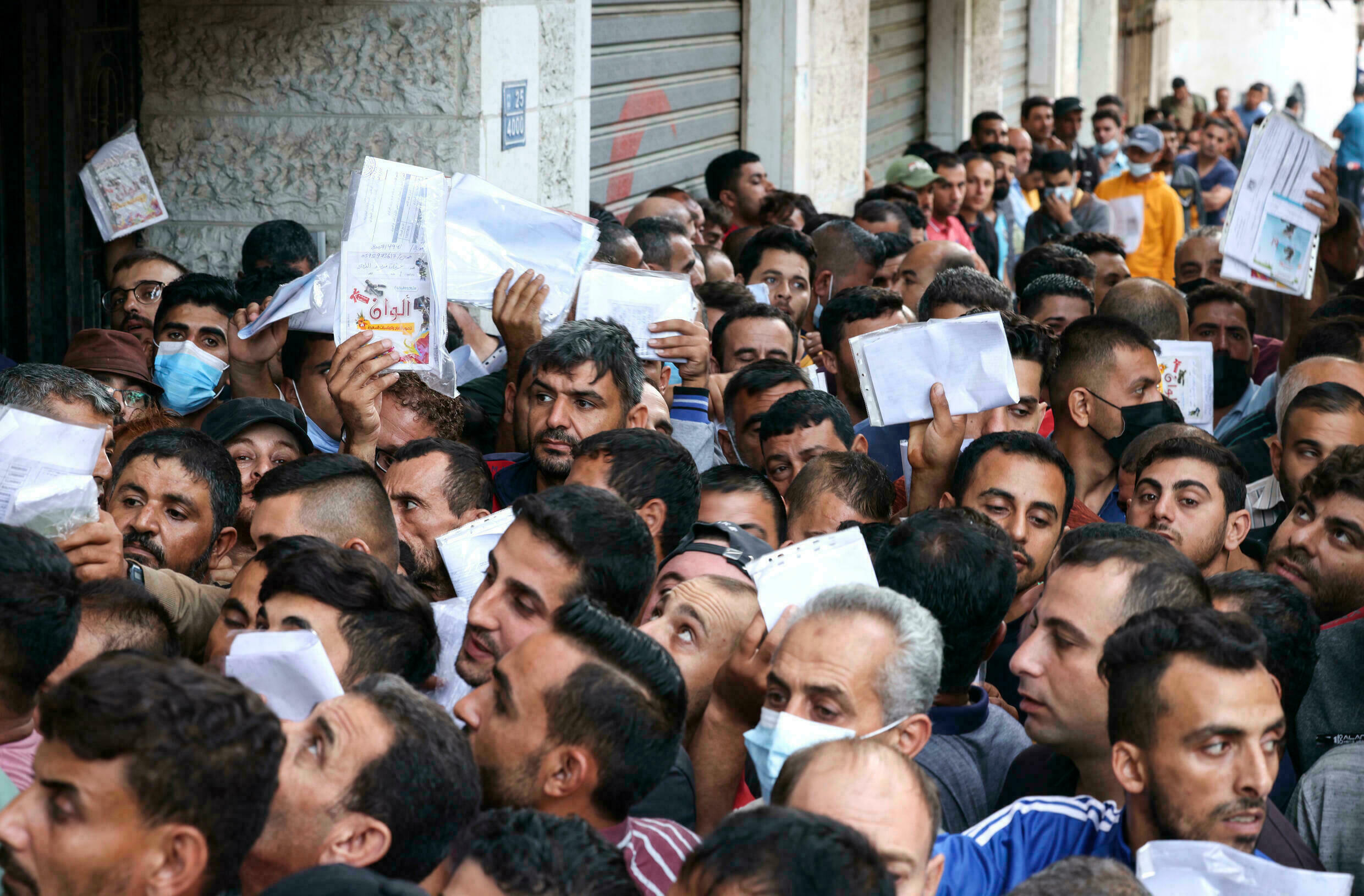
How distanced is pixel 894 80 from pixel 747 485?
1155 cm

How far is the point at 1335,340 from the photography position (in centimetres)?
556

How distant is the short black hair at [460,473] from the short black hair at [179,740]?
2024 millimetres

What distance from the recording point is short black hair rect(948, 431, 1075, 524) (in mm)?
4188

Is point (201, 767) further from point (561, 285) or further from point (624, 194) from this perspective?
point (624, 194)

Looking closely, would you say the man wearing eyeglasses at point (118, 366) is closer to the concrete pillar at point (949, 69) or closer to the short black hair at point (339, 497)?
the short black hair at point (339, 497)

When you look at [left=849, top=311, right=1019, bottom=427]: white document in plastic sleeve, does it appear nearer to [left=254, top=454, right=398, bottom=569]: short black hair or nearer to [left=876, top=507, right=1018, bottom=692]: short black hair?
[left=876, top=507, right=1018, bottom=692]: short black hair

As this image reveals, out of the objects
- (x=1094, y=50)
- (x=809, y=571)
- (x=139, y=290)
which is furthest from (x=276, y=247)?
(x=1094, y=50)

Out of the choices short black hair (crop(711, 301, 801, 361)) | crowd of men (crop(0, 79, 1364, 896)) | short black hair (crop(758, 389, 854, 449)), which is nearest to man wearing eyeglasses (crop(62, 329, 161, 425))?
crowd of men (crop(0, 79, 1364, 896))

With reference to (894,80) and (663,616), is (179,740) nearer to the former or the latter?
(663,616)

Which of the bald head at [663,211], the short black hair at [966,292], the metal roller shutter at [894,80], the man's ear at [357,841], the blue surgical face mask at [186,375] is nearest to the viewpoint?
the man's ear at [357,841]

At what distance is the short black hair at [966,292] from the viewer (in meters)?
5.72

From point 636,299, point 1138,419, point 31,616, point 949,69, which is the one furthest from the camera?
point 949,69

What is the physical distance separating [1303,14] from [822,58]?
2381 centimetres

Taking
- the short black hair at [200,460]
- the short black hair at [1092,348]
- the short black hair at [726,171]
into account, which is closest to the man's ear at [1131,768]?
the short black hair at [200,460]
